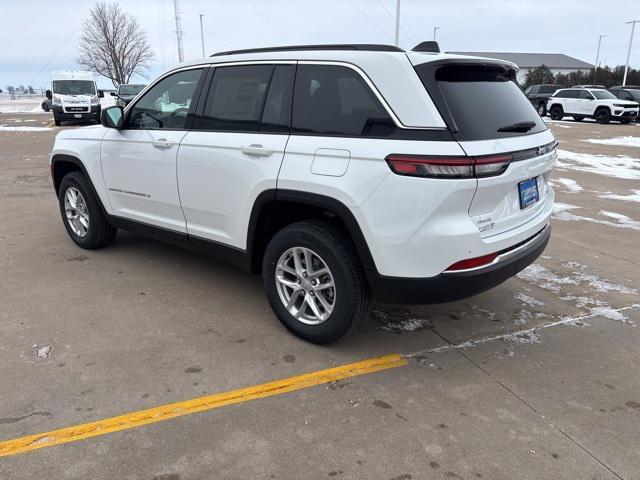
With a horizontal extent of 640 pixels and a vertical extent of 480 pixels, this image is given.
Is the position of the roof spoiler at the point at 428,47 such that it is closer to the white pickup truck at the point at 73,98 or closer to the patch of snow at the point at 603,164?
the patch of snow at the point at 603,164

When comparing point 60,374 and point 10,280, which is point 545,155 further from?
point 10,280

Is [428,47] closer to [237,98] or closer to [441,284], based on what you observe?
[237,98]

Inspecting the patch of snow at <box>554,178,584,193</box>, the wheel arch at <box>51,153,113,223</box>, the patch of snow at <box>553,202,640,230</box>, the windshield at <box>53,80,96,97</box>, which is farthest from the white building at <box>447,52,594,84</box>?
the wheel arch at <box>51,153,113,223</box>

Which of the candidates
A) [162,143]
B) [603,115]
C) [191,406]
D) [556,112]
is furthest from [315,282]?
[556,112]

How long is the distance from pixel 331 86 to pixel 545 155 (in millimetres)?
1442

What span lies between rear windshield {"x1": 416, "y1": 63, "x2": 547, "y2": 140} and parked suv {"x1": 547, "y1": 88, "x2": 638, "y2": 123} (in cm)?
2518

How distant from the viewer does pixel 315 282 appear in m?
3.37

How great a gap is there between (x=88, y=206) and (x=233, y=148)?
226cm

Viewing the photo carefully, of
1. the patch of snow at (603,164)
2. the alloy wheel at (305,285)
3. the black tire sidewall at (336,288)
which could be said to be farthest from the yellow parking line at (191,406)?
the patch of snow at (603,164)

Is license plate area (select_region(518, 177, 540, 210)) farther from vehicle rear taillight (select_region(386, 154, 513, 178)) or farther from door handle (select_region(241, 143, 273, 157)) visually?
door handle (select_region(241, 143, 273, 157))

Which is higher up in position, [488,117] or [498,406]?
[488,117]

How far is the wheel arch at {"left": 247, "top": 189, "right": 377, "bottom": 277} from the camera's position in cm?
300

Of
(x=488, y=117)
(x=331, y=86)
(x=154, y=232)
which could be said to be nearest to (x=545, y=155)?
(x=488, y=117)

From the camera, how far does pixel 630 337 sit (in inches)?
144
